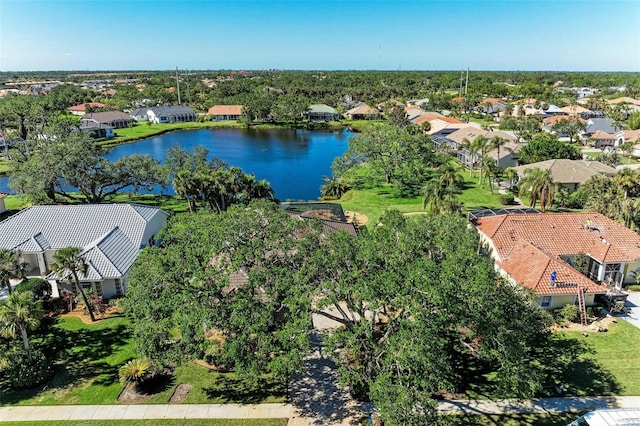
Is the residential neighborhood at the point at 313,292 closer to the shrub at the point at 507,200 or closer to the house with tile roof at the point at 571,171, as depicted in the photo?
the shrub at the point at 507,200

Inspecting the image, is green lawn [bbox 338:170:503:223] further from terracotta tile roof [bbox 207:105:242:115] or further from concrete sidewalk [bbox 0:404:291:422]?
terracotta tile roof [bbox 207:105:242:115]

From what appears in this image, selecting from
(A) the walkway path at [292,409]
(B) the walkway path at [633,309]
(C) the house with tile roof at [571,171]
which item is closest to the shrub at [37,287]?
(A) the walkway path at [292,409]

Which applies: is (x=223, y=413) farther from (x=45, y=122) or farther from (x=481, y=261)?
(x=45, y=122)

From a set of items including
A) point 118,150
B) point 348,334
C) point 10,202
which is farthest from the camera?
point 118,150

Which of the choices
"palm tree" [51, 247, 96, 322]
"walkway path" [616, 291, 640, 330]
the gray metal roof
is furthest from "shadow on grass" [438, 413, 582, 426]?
the gray metal roof

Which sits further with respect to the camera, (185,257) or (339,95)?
(339,95)

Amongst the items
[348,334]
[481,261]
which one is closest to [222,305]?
[348,334]
